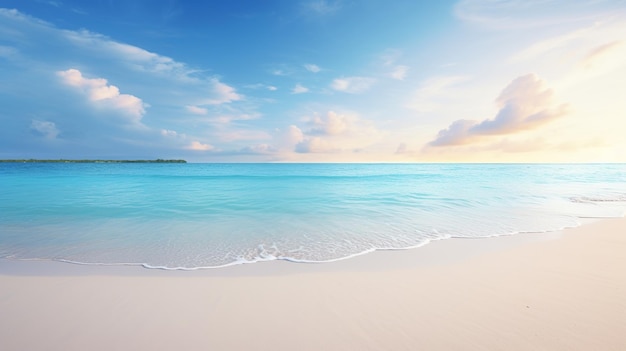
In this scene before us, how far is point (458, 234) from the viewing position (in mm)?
7520

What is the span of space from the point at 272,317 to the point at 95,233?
7.41m

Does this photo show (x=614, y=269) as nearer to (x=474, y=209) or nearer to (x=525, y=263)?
(x=525, y=263)

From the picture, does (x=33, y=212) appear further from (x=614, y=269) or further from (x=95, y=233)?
(x=614, y=269)

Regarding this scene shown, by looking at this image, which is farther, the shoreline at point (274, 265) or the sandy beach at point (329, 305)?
the shoreline at point (274, 265)

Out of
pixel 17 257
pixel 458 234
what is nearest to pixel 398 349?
pixel 458 234

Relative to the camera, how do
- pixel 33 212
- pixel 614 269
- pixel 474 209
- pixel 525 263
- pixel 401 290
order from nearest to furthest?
pixel 401 290 → pixel 614 269 → pixel 525 263 → pixel 33 212 → pixel 474 209

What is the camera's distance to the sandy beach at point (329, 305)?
2.99 meters

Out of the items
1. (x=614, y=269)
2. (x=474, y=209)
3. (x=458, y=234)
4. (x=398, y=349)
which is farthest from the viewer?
(x=474, y=209)

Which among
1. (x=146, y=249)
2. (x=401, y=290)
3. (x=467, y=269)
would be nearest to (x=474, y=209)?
(x=467, y=269)

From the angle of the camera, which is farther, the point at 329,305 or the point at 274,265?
the point at 274,265

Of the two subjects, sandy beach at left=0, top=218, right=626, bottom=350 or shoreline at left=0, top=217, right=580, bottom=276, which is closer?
sandy beach at left=0, top=218, right=626, bottom=350

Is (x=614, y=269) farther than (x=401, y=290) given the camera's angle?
Yes

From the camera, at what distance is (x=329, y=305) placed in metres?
3.70

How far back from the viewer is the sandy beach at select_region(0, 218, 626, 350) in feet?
9.80
